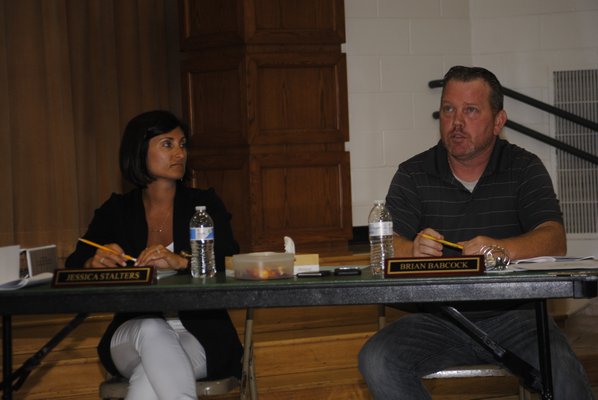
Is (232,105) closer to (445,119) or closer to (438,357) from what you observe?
(445,119)

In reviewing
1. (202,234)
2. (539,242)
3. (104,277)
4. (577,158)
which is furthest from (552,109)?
(104,277)

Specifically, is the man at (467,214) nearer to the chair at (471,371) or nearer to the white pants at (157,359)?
the chair at (471,371)

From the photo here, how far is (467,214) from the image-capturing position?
2559 mm

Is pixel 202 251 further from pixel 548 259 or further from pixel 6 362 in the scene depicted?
pixel 548 259

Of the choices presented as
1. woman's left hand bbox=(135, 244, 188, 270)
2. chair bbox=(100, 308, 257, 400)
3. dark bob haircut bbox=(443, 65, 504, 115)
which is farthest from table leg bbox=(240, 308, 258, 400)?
dark bob haircut bbox=(443, 65, 504, 115)

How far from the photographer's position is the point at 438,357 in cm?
236

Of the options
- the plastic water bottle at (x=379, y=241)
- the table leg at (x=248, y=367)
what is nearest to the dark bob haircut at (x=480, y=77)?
the plastic water bottle at (x=379, y=241)

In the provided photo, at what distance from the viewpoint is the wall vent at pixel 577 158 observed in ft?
18.0

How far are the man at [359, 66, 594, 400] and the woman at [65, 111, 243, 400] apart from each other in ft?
1.44

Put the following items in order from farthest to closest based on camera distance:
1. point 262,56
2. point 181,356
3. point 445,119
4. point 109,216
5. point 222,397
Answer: point 262,56 < point 222,397 < point 109,216 < point 445,119 < point 181,356

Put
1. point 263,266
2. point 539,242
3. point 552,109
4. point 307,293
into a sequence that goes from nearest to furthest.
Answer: point 307,293
point 263,266
point 539,242
point 552,109

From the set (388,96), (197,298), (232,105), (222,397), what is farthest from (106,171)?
(197,298)

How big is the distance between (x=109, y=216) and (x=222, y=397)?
3.08 ft

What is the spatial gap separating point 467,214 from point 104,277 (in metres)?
1.08
